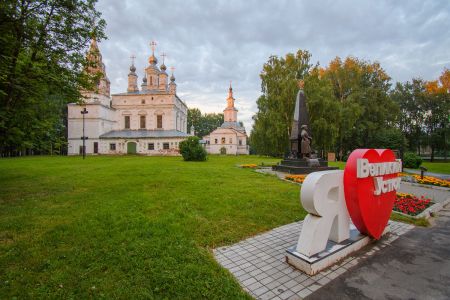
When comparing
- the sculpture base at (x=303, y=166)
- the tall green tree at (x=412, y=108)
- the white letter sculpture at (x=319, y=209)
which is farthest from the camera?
the tall green tree at (x=412, y=108)

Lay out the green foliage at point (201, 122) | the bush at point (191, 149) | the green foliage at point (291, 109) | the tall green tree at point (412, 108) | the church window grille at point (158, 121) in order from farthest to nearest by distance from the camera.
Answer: the green foliage at point (201, 122), the church window grille at point (158, 121), the tall green tree at point (412, 108), the bush at point (191, 149), the green foliage at point (291, 109)

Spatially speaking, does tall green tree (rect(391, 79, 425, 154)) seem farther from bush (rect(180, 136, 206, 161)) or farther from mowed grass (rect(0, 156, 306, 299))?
mowed grass (rect(0, 156, 306, 299))

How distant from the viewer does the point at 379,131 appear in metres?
30.7

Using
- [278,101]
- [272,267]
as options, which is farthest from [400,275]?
[278,101]

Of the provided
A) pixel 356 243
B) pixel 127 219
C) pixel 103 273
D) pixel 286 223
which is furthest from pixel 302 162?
pixel 103 273

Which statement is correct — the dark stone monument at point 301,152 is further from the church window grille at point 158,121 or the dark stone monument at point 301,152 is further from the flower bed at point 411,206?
the church window grille at point 158,121

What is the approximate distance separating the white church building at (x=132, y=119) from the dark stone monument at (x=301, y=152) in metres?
27.0

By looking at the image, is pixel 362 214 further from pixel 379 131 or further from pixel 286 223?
pixel 379 131

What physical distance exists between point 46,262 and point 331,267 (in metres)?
4.34

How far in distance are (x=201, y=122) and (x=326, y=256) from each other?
254 ft

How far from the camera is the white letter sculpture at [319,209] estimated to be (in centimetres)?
346

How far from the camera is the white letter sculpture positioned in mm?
3455

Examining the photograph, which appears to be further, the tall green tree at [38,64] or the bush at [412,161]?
the bush at [412,161]

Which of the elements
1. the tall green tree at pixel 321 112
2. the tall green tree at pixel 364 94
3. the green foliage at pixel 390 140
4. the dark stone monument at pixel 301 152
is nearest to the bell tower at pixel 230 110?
the tall green tree at pixel 364 94
